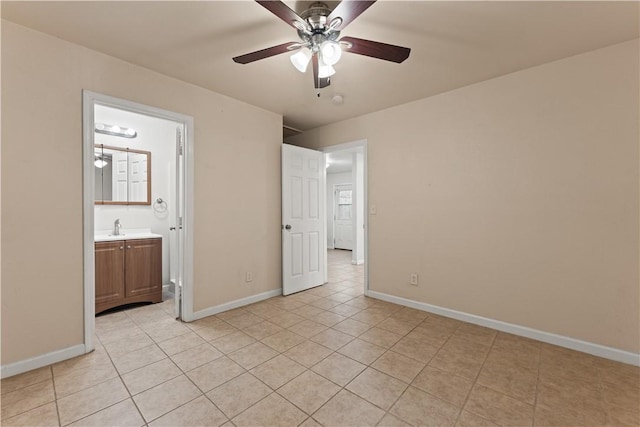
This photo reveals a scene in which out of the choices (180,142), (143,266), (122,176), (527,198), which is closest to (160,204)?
(122,176)

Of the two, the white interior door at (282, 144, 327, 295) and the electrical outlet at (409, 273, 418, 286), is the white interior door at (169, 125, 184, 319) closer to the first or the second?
the white interior door at (282, 144, 327, 295)

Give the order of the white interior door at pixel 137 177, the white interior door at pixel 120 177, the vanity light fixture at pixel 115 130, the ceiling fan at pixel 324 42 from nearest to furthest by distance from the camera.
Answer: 1. the ceiling fan at pixel 324 42
2. the vanity light fixture at pixel 115 130
3. the white interior door at pixel 120 177
4. the white interior door at pixel 137 177

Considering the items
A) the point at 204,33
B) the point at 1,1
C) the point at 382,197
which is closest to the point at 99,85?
the point at 1,1

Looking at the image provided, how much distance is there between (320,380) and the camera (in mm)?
1898

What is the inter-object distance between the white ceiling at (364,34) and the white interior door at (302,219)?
127 cm

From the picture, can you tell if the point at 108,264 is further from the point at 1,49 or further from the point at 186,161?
the point at 1,49

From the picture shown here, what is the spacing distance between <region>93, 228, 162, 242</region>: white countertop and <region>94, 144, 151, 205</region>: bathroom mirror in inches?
14.4

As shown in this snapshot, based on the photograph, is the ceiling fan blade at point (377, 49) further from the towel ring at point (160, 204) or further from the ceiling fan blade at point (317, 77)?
the towel ring at point (160, 204)

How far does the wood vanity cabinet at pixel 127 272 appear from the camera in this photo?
10.0ft

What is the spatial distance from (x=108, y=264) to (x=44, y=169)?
141 cm

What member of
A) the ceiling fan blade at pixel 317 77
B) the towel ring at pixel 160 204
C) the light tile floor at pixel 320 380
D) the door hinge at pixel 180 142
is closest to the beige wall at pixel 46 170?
the door hinge at pixel 180 142

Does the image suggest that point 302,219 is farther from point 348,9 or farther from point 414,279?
point 348,9

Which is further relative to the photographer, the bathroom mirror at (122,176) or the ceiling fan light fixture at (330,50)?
the bathroom mirror at (122,176)

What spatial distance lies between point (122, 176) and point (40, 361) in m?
2.41
